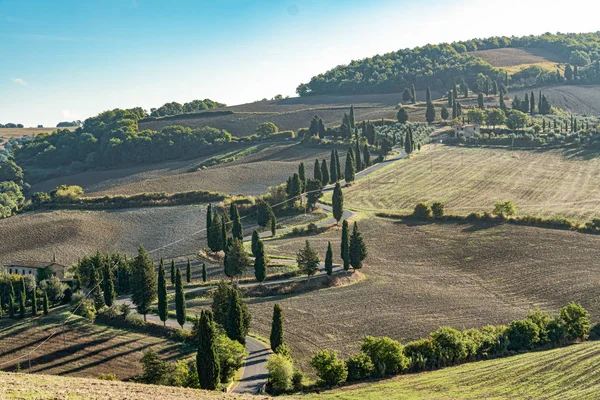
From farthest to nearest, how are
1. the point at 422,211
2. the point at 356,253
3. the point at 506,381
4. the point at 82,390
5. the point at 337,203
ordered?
the point at 422,211 < the point at 337,203 < the point at 356,253 < the point at 506,381 < the point at 82,390

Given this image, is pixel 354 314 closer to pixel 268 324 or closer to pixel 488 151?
pixel 268 324

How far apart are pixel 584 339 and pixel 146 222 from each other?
80785mm

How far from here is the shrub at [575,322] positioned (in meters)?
56.9

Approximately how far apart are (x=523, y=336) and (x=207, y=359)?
2734 cm

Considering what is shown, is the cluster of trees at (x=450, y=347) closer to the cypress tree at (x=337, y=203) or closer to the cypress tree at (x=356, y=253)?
the cypress tree at (x=356, y=253)

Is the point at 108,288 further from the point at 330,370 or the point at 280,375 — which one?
the point at 330,370

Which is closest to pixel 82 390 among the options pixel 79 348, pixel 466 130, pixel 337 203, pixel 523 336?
pixel 79 348

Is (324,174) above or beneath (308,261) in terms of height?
above

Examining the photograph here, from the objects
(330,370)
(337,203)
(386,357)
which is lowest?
(386,357)

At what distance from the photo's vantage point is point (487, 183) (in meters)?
122

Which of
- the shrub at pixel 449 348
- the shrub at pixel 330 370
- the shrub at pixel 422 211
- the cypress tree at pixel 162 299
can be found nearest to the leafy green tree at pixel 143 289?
the cypress tree at pixel 162 299

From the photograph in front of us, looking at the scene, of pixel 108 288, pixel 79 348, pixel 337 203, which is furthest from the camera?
pixel 337 203

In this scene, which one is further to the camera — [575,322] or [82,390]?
[575,322]

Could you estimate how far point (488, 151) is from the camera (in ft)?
490
